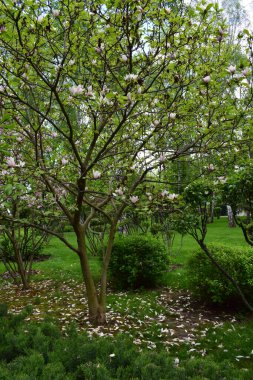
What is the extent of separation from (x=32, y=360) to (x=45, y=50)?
436 cm

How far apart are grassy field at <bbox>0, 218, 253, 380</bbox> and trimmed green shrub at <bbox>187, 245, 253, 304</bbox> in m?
0.39

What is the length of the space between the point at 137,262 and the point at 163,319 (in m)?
2.11

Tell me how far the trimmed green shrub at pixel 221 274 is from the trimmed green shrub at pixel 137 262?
1.28 metres

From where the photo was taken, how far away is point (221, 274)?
685cm

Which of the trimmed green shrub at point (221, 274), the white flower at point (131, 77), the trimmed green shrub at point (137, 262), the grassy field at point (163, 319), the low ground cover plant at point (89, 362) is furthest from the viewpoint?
the trimmed green shrub at point (137, 262)

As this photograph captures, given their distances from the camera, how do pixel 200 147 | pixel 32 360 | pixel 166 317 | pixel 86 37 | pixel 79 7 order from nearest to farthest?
pixel 32 360
pixel 79 7
pixel 86 37
pixel 200 147
pixel 166 317

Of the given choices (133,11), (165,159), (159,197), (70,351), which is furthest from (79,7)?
(70,351)

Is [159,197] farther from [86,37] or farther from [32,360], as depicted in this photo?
[32,360]

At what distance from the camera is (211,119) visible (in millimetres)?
5594

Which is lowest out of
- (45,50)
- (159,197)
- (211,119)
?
(159,197)

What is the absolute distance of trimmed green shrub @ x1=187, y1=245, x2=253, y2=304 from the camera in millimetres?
6664

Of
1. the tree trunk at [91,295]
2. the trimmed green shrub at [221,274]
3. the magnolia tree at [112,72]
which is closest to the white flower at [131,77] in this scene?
the magnolia tree at [112,72]

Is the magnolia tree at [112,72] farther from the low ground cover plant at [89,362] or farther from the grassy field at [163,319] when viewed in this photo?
the low ground cover plant at [89,362]

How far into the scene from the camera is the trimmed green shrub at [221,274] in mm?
6664
